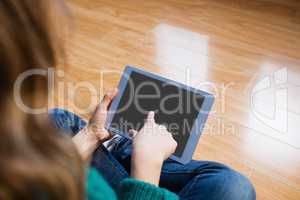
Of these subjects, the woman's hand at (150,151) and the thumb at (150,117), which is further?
the thumb at (150,117)

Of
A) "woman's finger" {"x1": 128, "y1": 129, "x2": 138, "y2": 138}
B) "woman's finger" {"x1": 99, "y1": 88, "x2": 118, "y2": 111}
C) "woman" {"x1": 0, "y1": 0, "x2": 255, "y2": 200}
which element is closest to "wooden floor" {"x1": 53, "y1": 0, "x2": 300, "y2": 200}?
"woman's finger" {"x1": 99, "y1": 88, "x2": 118, "y2": 111}

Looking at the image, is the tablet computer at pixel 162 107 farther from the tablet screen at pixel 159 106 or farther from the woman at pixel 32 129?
the woman at pixel 32 129

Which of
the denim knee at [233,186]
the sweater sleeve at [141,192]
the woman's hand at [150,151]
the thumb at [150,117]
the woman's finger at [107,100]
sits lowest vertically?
the denim knee at [233,186]

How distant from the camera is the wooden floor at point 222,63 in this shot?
3.59ft

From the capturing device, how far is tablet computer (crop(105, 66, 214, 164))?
2.85 ft

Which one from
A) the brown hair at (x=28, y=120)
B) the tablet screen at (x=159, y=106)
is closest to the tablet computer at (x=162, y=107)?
the tablet screen at (x=159, y=106)

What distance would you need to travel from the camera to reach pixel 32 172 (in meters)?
0.34

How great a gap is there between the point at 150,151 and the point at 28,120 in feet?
1.32

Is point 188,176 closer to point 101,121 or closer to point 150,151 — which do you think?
point 150,151

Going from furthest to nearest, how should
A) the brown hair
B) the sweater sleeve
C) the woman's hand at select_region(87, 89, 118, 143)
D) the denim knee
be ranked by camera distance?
the woman's hand at select_region(87, 89, 118, 143) → the denim knee → the sweater sleeve → the brown hair

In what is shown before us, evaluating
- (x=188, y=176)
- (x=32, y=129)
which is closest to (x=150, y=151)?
(x=188, y=176)

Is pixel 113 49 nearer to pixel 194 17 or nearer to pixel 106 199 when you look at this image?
pixel 194 17

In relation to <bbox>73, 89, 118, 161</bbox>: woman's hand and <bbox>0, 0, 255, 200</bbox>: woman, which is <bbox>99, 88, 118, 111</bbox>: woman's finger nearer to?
<bbox>73, 89, 118, 161</bbox>: woman's hand

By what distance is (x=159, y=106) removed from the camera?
925mm
